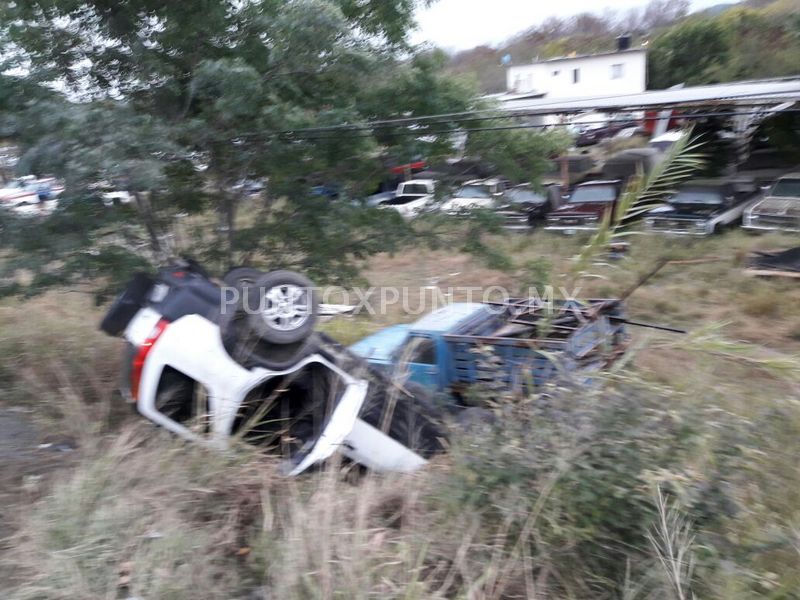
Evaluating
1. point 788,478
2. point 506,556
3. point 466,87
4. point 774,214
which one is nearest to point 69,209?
point 466,87

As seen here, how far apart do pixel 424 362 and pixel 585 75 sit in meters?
31.4

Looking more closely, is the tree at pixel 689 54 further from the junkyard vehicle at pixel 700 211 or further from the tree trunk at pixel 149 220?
the tree trunk at pixel 149 220

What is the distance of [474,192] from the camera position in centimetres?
833

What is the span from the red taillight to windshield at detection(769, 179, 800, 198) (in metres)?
14.7

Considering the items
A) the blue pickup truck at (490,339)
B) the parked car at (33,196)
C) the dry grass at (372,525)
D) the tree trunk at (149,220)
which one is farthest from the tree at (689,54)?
the dry grass at (372,525)

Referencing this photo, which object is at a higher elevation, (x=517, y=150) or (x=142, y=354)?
(x=517, y=150)

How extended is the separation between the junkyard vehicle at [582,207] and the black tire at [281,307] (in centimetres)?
1202

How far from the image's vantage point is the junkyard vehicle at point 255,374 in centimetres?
463

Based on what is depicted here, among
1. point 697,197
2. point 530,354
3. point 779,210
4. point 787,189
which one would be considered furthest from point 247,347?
point 787,189

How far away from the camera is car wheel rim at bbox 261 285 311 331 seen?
4727mm

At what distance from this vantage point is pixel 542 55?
46094 mm

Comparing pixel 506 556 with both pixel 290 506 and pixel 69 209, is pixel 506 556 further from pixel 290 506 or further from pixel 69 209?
pixel 69 209

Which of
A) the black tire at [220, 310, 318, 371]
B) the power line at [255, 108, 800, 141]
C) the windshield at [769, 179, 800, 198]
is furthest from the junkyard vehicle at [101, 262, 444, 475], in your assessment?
the windshield at [769, 179, 800, 198]

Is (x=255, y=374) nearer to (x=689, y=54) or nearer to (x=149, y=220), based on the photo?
(x=149, y=220)
